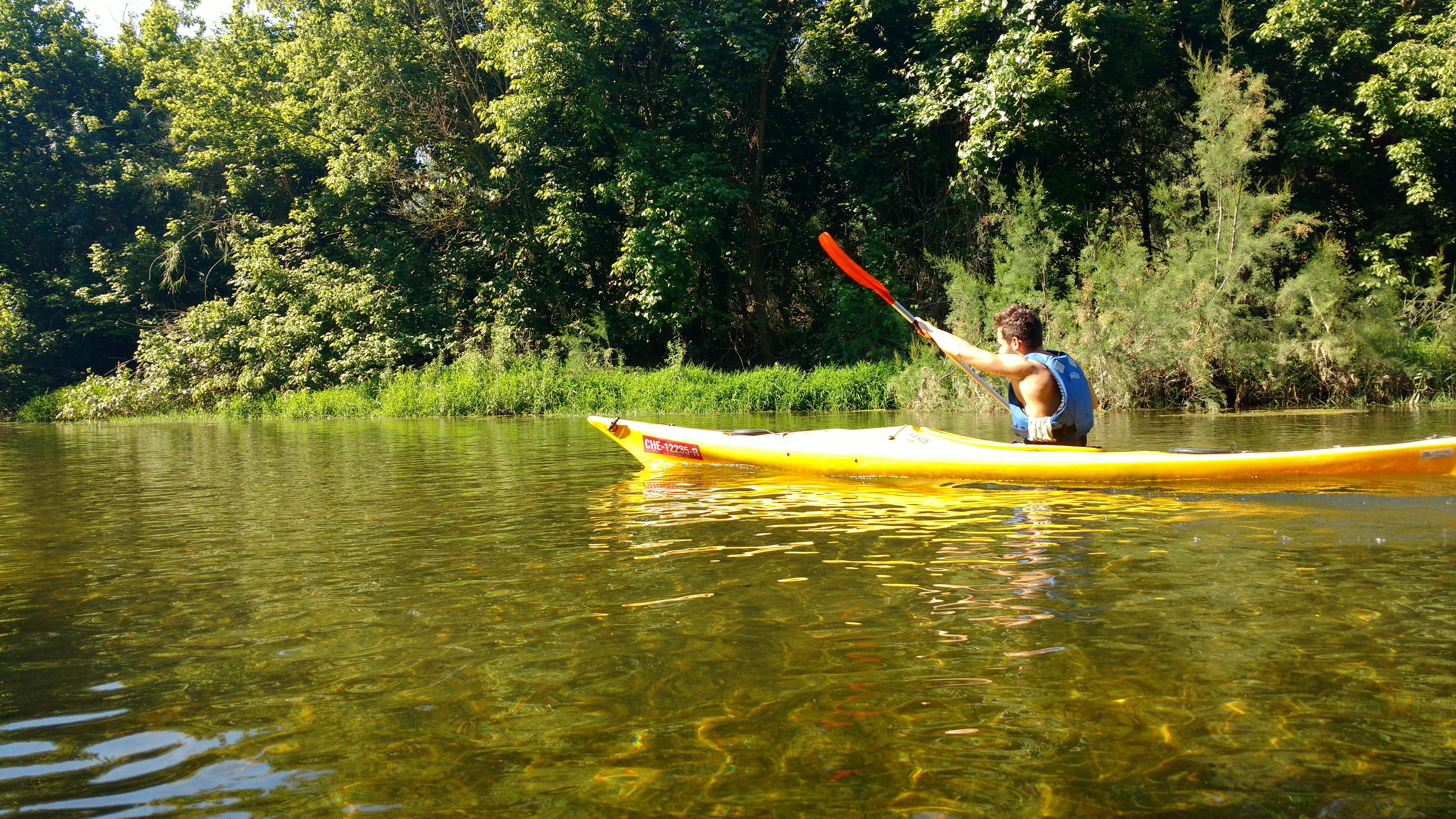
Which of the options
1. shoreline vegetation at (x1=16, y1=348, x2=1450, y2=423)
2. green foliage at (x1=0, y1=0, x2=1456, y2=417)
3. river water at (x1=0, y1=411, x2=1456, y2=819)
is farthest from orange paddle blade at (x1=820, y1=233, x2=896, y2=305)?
green foliage at (x1=0, y1=0, x2=1456, y2=417)

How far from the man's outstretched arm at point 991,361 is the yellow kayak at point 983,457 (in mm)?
434

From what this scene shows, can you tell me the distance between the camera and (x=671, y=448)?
22.8ft

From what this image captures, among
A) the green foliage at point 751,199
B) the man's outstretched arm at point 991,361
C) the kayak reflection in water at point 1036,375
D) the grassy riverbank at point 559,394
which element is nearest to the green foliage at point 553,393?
the grassy riverbank at point 559,394

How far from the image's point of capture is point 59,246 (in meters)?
23.4

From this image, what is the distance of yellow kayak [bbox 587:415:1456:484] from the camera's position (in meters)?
4.91

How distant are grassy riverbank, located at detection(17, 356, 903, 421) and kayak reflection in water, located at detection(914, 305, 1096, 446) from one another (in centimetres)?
822

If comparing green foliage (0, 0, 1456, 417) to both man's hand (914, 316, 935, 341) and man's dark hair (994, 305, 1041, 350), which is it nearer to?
man's hand (914, 316, 935, 341)

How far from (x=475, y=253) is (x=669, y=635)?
1704 cm

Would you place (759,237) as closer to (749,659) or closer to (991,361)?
(991,361)

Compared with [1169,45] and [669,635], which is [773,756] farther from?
[1169,45]

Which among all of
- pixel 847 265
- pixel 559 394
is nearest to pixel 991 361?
pixel 847 265

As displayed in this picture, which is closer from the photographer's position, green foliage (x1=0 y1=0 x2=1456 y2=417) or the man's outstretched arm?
the man's outstretched arm

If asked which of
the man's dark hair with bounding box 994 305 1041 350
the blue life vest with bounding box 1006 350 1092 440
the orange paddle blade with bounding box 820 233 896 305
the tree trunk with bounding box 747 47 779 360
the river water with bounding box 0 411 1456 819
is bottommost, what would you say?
the river water with bounding box 0 411 1456 819

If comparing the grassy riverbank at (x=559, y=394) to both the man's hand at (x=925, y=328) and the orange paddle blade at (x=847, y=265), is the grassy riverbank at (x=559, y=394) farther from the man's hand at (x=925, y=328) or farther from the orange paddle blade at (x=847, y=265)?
the man's hand at (x=925, y=328)
